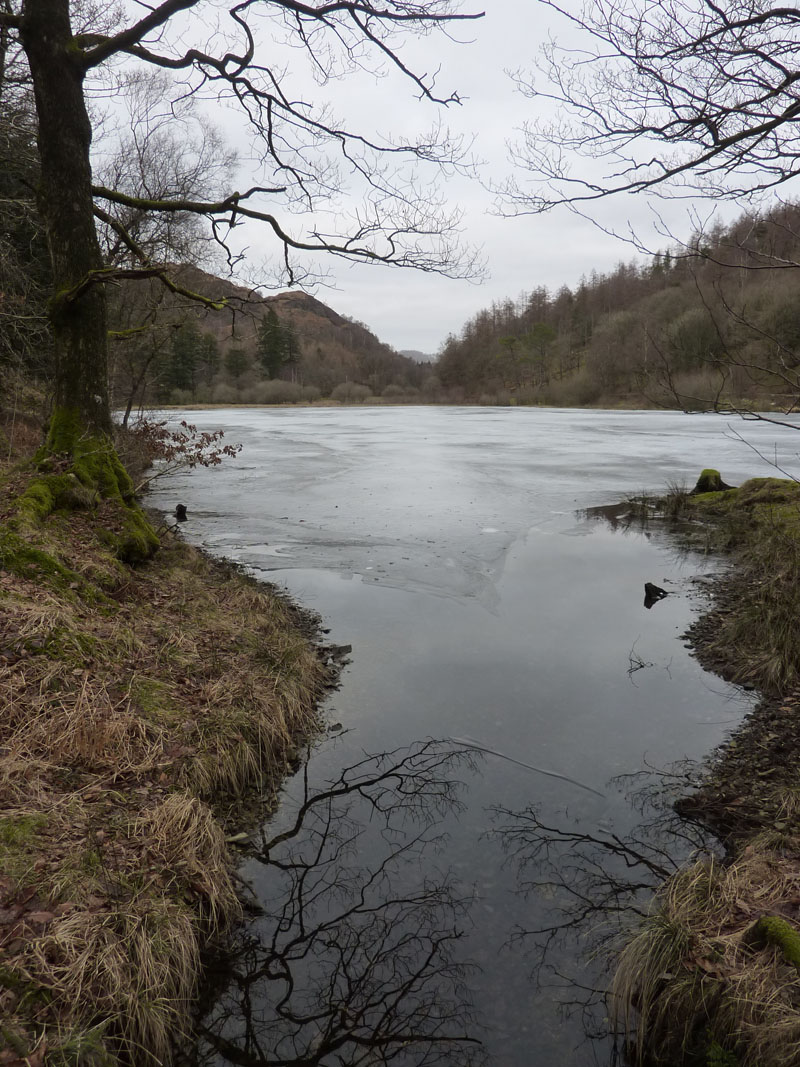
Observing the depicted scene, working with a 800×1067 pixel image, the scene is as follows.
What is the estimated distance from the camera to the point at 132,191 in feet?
53.8

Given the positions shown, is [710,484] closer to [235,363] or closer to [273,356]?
[235,363]

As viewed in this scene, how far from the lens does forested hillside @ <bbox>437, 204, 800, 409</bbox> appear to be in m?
4.70

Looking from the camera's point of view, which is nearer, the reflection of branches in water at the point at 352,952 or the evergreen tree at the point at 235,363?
the reflection of branches in water at the point at 352,952

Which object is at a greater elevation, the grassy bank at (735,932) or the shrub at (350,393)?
the shrub at (350,393)

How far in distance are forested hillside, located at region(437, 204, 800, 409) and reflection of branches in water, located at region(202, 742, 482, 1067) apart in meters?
3.21

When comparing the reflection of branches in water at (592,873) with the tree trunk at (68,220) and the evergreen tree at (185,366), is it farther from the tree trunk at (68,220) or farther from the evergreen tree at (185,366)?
the evergreen tree at (185,366)

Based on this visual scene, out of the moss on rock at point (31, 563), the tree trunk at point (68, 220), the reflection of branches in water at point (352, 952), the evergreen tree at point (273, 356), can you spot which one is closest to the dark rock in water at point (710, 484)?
the tree trunk at point (68, 220)

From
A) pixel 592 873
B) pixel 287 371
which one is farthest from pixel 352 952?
pixel 287 371

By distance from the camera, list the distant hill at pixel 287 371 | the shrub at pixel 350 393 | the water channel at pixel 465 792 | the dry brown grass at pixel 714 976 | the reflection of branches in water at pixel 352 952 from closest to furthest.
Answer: the dry brown grass at pixel 714 976
the reflection of branches in water at pixel 352 952
the water channel at pixel 465 792
the distant hill at pixel 287 371
the shrub at pixel 350 393

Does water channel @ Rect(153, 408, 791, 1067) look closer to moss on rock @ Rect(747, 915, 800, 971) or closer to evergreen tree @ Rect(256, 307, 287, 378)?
moss on rock @ Rect(747, 915, 800, 971)

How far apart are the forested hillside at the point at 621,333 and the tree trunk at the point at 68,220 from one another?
564 centimetres

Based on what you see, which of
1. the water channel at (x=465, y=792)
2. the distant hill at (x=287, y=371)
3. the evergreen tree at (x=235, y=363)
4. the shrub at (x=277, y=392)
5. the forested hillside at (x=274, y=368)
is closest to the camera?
the water channel at (x=465, y=792)

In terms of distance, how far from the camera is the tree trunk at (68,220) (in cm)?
697

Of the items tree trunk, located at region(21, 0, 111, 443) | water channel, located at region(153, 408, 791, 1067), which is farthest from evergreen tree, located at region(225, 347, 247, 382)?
tree trunk, located at region(21, 0, 111, 443)
